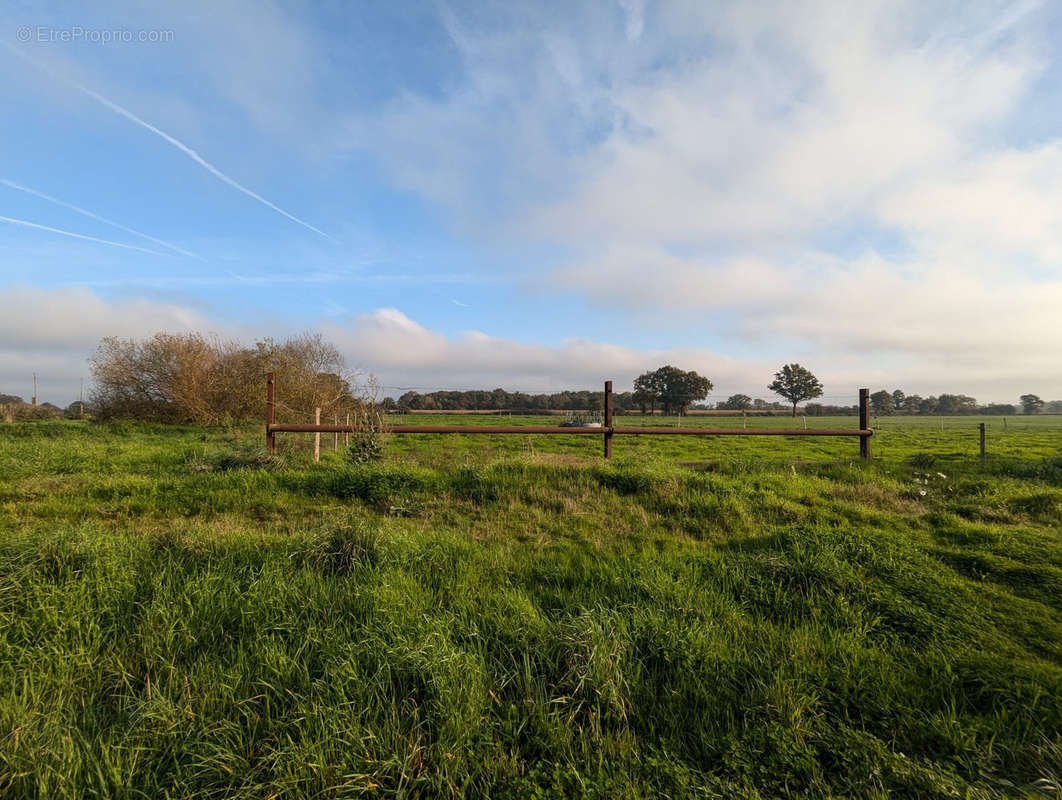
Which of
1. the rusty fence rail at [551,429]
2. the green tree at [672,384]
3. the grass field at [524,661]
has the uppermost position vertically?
the green tree at [672,384]

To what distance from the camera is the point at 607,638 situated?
248 cm

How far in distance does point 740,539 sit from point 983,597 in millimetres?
1775

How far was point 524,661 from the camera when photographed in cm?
240

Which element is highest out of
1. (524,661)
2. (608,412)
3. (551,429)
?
(608,412)

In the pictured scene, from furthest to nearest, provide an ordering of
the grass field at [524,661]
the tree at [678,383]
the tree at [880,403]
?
1. the tree at [678,383]
2. the tree at [880,403]
3. the grass field at [524,661]

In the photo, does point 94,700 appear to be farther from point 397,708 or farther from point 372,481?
point 372,481

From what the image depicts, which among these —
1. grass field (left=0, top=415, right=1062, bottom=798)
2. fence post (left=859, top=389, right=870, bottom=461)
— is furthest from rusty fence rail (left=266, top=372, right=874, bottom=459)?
grass field (left=0, top=415, right=1062, bottom=798)

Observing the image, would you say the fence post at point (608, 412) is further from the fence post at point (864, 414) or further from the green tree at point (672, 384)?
the green tree at point (672, 384)

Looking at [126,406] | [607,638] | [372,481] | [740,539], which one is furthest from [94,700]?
[126,406]

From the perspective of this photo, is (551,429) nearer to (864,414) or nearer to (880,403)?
(864,414)

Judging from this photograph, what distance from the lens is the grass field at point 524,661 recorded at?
180 cm

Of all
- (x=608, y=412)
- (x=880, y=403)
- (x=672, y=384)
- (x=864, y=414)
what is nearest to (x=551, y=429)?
(x=608, y=412)

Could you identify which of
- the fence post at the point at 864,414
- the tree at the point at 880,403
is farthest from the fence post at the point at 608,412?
the tree at the point at 880,403

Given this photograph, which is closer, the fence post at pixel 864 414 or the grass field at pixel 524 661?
the grass field at pixel 524 661
